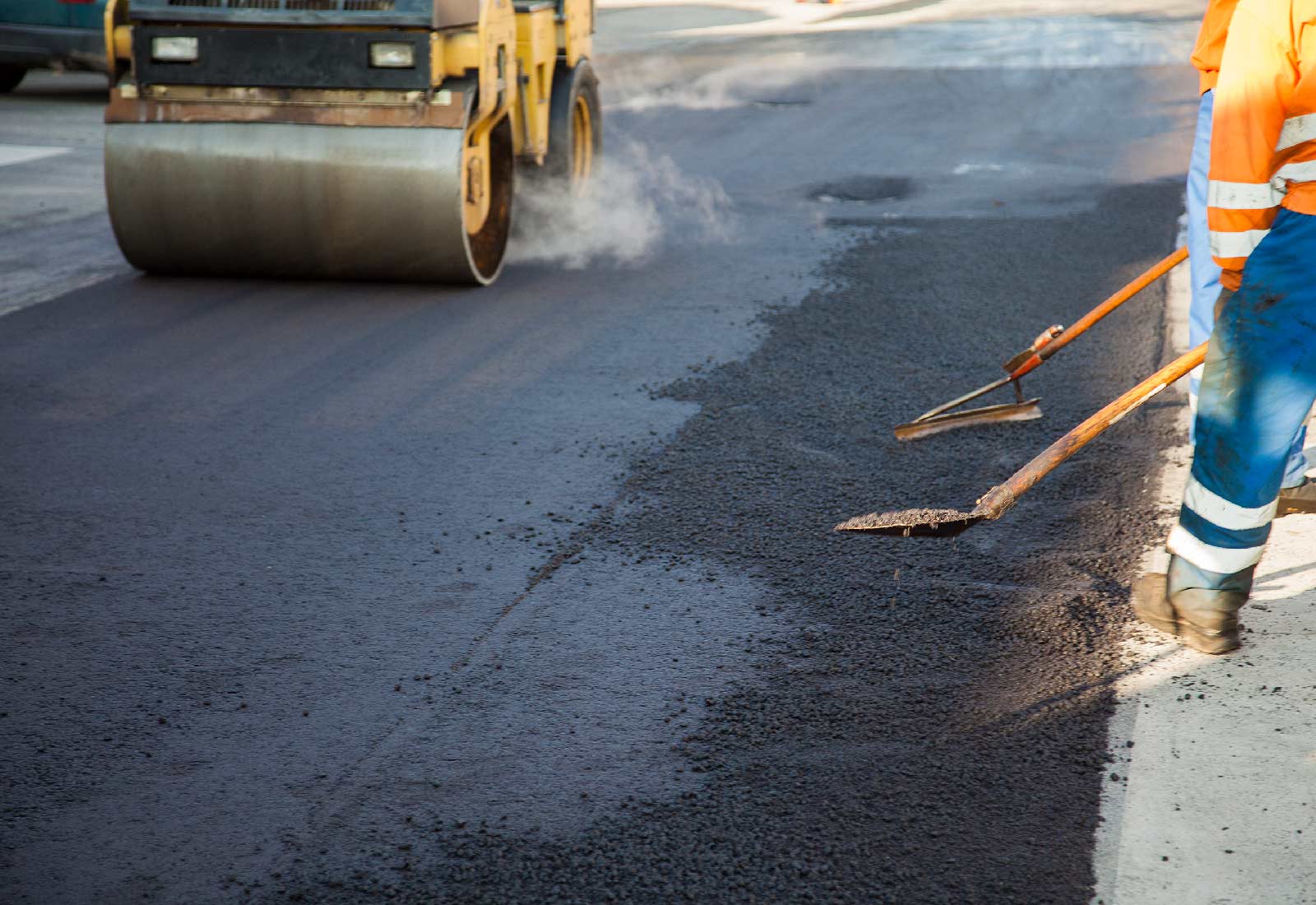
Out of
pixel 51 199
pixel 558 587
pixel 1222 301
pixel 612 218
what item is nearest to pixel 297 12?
pixel 612 218

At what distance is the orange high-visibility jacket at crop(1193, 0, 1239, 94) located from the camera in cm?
407

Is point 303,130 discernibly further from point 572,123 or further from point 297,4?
point 572,123

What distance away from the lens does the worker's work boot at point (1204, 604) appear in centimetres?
348

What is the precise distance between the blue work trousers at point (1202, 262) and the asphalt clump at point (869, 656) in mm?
446

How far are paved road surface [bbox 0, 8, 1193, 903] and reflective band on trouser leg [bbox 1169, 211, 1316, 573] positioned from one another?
43 cm

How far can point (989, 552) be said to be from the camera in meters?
4.17

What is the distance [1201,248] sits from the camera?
433 cm

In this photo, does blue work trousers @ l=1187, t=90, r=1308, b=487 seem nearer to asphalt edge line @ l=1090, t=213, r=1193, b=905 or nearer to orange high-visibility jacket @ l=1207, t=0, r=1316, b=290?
asphalt edge line @ l=1090, t=213, r=1193, b=905

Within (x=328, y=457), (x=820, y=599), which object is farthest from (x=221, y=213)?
(x=820, y=599)

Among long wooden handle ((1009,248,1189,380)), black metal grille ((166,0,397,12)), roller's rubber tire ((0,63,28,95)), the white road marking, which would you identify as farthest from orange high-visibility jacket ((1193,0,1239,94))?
roller's rubber tire ((0,63,28,95))

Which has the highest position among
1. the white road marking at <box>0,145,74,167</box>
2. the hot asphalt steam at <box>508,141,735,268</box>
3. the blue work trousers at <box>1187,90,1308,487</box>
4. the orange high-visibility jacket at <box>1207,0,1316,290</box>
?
the orange high-visibility jacket at <box>1207,0,1316,290</box>

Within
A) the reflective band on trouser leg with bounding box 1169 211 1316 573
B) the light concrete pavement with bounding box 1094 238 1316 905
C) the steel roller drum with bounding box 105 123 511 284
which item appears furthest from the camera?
the steel roller drum with bounding box 105 123 511 284

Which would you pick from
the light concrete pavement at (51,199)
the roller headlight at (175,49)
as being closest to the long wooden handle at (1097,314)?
the roller headlight at (175,49)

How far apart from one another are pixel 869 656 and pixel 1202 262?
1.77 metres
